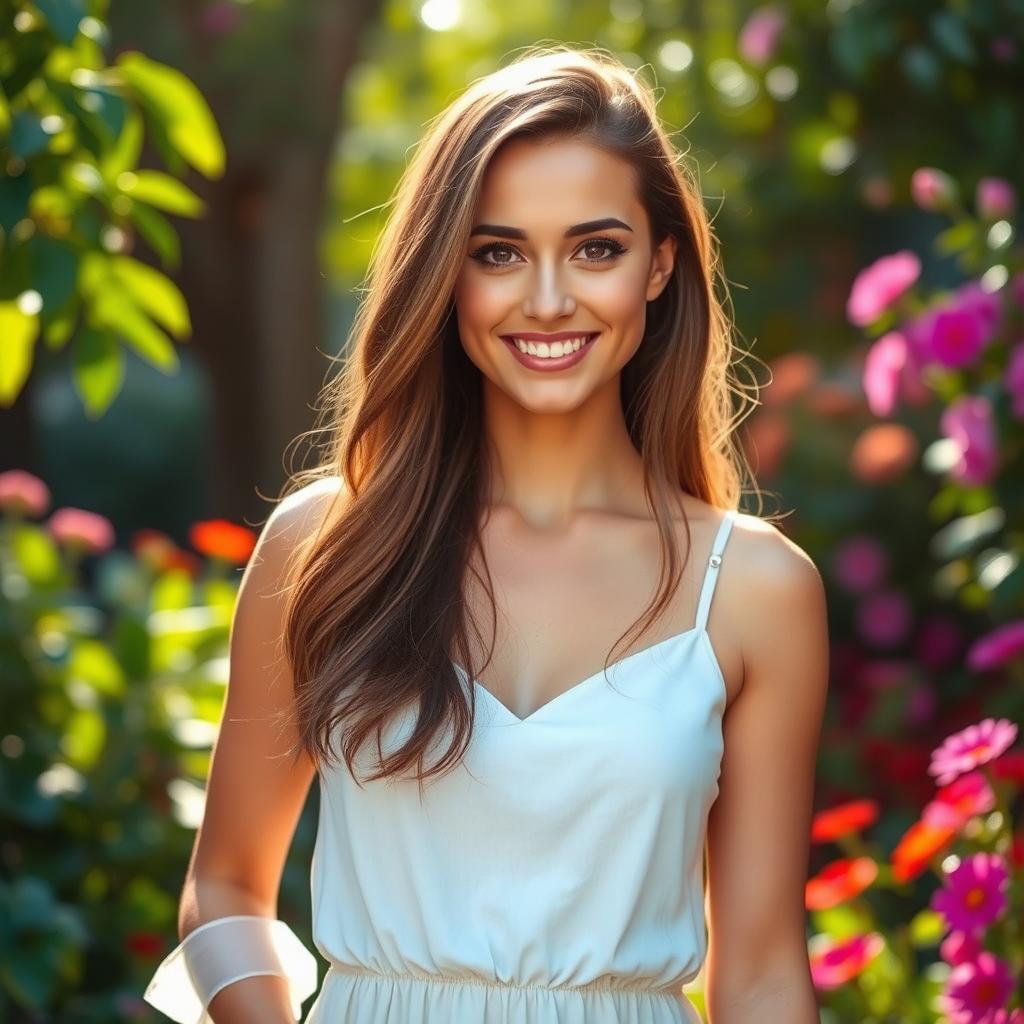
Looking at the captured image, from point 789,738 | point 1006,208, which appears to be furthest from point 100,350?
point 1006,208

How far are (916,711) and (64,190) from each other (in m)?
3.10

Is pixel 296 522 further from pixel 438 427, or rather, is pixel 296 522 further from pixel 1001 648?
pixel 1001 648

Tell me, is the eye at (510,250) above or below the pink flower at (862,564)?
above

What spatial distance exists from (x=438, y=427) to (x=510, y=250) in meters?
0.26

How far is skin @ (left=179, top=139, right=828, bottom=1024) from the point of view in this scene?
2.14 meters

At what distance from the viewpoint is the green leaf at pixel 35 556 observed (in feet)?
14.1

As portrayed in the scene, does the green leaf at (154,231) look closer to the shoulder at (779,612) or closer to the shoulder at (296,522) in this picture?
the shoulder at (296,522)

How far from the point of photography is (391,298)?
2.24 m

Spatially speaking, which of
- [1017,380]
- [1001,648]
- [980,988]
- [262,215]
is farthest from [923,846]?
[262,215]

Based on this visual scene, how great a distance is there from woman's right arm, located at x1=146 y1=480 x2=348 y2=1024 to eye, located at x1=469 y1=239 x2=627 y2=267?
0.42 meters

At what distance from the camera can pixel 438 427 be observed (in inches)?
91.0

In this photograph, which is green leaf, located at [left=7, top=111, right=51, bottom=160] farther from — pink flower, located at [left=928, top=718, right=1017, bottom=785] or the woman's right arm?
pink flower, located at [left=928, top=718, right=1017, bottom=785]

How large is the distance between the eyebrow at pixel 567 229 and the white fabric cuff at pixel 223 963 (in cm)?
89

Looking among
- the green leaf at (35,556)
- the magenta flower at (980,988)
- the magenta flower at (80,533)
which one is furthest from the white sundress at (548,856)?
the magenta flower at (80,533)
